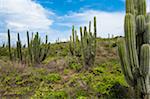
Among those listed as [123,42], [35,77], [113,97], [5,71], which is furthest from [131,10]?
[5,71]

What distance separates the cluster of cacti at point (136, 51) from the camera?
1141 cm

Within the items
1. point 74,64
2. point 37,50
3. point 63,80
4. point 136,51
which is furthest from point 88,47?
point 136,51

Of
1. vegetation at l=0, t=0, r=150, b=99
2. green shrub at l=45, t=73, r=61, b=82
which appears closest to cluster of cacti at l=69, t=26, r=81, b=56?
vegetation at l=0, t=0, r=150, b=99

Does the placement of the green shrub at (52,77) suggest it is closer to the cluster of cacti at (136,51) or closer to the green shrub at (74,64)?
the green shrub at (74,64)

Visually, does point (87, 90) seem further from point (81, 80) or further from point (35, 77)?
point (35, 77)

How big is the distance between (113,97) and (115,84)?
1.12 meters

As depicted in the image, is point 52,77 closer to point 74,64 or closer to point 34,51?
point 74,64

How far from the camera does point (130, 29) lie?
11508 mm

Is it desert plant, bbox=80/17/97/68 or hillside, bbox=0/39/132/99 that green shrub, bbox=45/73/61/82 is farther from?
desert plant, bbox=80/17/97/68

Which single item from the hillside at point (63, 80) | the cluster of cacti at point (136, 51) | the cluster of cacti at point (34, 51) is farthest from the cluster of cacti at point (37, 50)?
the cluster of cacti at point (136, 51)

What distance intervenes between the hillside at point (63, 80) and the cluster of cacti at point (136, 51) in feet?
9.47

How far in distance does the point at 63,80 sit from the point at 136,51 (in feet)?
21.4

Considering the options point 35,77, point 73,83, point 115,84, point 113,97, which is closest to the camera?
point 113,97

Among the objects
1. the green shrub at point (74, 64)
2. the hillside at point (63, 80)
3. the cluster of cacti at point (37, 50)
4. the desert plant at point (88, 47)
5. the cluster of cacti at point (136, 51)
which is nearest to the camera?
the cluster of cacti at point (136, 51)
